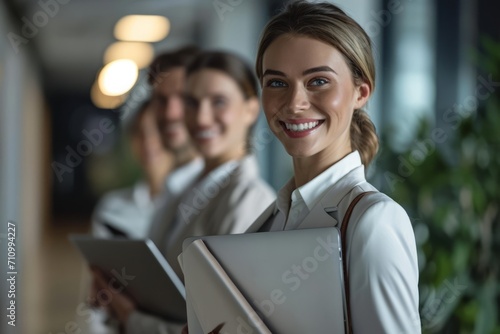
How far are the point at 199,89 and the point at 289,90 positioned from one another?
1118 millimetres

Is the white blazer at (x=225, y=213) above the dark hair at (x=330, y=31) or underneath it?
underneath

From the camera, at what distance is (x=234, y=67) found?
219 centimetres

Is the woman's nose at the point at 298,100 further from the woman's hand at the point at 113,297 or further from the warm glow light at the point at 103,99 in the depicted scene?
the warm glow light at the point at 103,99

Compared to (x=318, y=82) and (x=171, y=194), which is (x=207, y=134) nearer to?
(x=171, y=194)

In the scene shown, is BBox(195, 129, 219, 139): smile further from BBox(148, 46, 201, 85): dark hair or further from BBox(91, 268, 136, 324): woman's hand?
BBox(148, 46, 201, 85): dark hair

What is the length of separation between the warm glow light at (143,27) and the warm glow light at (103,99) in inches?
22.4

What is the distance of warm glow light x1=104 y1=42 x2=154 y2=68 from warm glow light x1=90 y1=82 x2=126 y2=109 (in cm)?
30

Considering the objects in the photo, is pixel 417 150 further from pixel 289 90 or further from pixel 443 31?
pixel 289 90

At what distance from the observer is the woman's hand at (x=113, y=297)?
6.30 ft

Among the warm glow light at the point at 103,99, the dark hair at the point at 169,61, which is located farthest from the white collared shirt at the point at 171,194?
the warm glow light at the point at 103,99

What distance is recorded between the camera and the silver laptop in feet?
3.30

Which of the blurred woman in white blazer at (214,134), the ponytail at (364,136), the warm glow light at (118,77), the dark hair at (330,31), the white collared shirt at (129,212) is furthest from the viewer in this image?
the warm glow light at (118,77)

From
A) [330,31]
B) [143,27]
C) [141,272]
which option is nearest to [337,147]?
[330,31]

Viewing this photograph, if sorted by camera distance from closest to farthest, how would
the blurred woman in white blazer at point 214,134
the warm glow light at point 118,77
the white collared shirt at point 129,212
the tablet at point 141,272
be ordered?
the tablet at point 141,272 < the blurred woman in white blazer at point 214,134 < the white collared shirt at point 129,212 < the warm glow light at point 118,77
